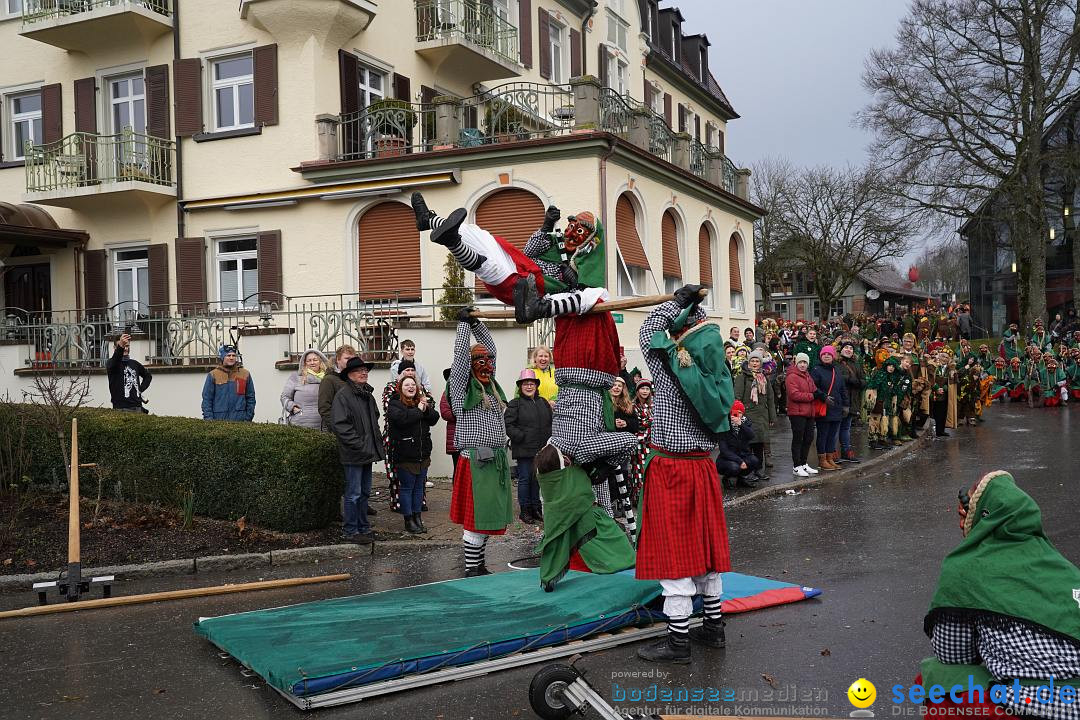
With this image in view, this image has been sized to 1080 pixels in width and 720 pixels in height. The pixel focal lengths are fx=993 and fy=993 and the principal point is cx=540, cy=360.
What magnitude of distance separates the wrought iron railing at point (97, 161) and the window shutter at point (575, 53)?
35.7ft

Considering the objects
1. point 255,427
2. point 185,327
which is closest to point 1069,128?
point 185,327

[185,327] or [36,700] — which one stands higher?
[185,327]

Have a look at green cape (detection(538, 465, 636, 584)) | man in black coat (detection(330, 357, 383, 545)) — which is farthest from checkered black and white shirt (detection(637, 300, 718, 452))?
man in black coat (detection(330, 357, 383, 545))

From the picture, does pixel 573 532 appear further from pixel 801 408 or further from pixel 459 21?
pixel 459 21

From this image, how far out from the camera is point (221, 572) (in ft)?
30.0

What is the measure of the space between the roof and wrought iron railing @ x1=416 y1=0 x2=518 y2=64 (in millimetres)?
57592

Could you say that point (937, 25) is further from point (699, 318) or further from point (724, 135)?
point (699, 318)

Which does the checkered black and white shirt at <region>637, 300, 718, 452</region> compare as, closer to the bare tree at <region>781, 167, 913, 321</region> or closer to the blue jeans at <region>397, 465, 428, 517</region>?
the blue jeans at <region>397, 465, 428, 517</region>

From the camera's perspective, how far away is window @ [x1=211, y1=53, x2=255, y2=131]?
1992cm

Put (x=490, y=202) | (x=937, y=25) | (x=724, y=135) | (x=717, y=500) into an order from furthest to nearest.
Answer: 1. (x=724, y=135)
2. (x=937, y=25)
3. (x=490, y=202)
4. (x=717, y=500)

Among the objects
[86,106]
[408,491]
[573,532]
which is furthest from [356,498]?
[86,106]

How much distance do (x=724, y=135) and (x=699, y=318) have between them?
3457 centimetres

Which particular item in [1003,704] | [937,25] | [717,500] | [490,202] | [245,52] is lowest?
[1003,704]

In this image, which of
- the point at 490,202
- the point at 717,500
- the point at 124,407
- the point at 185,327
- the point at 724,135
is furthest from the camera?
the point at 724,135
